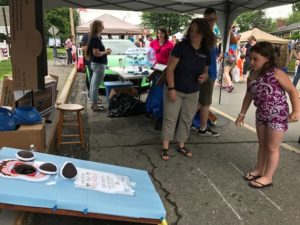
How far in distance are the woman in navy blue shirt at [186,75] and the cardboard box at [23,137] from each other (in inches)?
65.5

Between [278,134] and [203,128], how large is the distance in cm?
220

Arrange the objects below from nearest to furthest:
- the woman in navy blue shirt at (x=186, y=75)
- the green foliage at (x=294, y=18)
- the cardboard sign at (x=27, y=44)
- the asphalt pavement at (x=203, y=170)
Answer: the asphalt pavement at (x=203, y=170), the cardboard sign at (x=27, y=44), the woman in navy blue shirt at (x=186, y=75), the green foliage at (x=294, y=18)

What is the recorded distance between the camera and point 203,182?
3.91m

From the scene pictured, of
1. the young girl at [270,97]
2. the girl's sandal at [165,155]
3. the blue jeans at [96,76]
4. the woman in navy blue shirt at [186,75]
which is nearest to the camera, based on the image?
the young girl at [270,97]

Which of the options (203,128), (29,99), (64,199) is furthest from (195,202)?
(29,99)

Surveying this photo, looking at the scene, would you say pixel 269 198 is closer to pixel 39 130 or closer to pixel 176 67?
A: pixel 176 67

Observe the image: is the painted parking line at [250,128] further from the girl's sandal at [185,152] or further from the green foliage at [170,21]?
the green foliage at [170,21]

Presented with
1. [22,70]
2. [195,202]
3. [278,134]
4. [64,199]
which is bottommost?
[195,202]

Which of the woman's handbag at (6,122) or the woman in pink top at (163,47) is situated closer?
the woman's handbag at (6,122)

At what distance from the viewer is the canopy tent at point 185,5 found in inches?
246

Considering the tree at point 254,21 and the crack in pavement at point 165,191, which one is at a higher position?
the tree at point 254,21

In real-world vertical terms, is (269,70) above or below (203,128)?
above

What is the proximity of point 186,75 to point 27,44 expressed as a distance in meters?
1.99

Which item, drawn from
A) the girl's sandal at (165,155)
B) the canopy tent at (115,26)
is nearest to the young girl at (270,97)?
the girl's sandal at (165,155)
